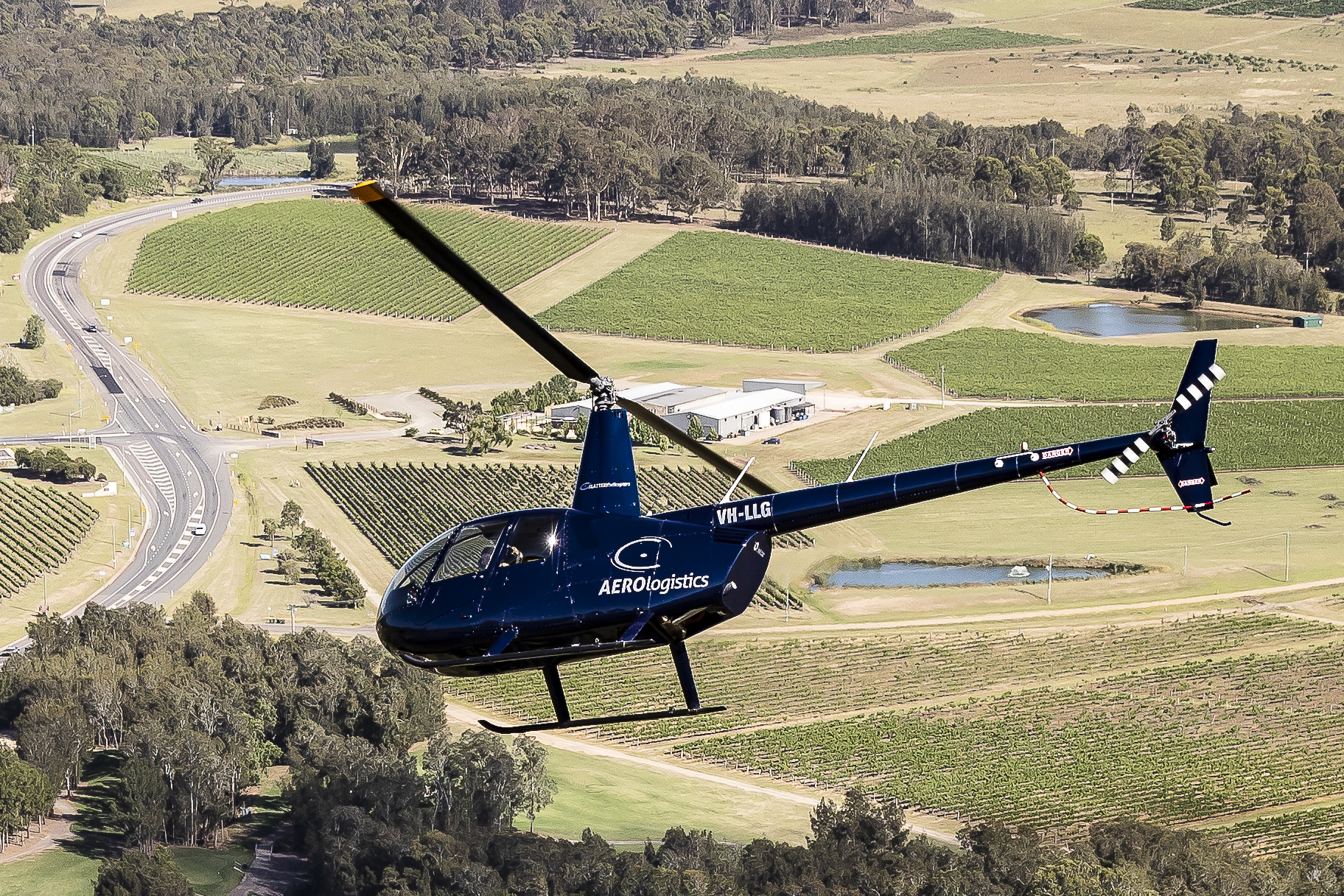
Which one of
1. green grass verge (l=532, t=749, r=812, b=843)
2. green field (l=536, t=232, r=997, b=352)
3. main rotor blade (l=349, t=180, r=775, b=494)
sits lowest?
green grass verge (l=532, t=749, r=812, b=843)

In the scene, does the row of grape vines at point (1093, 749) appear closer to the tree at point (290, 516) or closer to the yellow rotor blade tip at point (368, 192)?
the tree at point (290, 516)

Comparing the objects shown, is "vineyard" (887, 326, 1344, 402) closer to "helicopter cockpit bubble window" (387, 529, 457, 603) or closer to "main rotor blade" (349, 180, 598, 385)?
"helicopter cockpit bubble window" (387, 529, 457, 603)

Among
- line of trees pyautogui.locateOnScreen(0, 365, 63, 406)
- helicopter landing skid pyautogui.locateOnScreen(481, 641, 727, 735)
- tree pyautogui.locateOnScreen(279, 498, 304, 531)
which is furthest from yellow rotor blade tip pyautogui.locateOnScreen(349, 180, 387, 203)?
line of trees pyautogui.locateOnScreen(0, 365, 63, 406)

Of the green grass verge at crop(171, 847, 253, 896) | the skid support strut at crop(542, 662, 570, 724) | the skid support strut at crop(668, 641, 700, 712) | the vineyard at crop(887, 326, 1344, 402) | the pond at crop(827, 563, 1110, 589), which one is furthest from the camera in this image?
the vineyard at crop(887, 326, 1344, 402)

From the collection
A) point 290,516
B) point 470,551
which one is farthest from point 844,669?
point 470,551

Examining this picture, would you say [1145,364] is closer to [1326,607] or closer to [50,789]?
[1326,607]

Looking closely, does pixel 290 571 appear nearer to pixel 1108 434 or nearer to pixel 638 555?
pixel 1108 434

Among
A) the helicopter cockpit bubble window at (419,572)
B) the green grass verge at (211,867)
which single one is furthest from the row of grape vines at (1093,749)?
the helicopter cockpit bubble window at (419,572)
